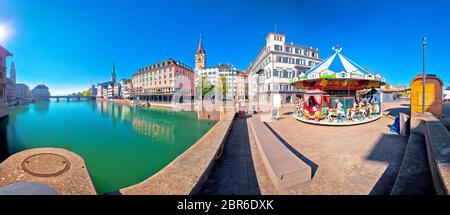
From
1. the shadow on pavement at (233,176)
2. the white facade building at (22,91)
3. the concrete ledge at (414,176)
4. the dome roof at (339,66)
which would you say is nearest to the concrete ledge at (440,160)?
the concrete ledge at (414,176)

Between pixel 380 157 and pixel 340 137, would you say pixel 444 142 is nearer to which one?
pixel 380 157

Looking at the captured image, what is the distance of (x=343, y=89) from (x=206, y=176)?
16.4 meters

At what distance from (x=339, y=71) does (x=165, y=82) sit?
183 feet

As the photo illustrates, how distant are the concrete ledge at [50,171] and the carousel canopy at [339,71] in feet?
44.6

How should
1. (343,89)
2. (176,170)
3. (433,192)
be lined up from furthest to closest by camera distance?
(343,89) < (176,170) < (433,192)

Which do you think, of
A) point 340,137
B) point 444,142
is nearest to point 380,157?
point 444,142

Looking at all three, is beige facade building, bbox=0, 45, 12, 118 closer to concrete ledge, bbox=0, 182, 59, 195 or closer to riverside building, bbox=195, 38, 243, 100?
concrete ledge, bbox=0, 182, 59, 195

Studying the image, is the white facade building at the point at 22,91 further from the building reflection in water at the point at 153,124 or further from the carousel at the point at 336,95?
the carousel at the point at 336,95

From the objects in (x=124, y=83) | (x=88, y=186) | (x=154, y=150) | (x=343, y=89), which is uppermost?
(x=124, y=83)

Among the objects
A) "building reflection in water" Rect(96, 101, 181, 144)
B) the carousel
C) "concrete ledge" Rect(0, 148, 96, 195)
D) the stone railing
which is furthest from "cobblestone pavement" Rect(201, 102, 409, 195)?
"building reflection in water" Rect(96, 101, 181, 144)

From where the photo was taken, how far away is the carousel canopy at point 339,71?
37.8 ft
